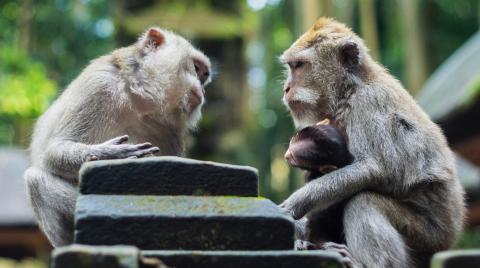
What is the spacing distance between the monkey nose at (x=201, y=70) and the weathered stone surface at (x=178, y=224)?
3389mm

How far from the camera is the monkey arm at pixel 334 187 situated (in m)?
6.15

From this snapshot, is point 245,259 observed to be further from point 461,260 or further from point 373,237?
point 373,237

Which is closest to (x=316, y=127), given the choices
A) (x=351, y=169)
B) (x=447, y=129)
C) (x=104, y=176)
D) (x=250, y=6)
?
(x=351, y=169)

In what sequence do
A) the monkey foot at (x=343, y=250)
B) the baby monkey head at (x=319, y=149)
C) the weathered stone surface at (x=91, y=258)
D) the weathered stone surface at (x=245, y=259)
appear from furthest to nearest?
the baby monkey head at (x=319, y=149) < the monkey foot at (x=343, y=250) < the weathered stone surface at (x=245, y=259) < the weathered stone surface at (x=91, y=258)

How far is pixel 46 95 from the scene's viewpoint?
20.3 m

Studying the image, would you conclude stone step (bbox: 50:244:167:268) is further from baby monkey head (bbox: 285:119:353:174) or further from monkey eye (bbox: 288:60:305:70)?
monkey eye (bbox: 288:60:305:70)

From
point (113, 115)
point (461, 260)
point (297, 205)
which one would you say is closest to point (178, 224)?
point (461, 260)

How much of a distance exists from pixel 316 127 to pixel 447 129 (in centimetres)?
1087

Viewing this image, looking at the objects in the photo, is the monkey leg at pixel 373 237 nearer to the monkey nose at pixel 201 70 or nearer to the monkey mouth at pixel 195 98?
the monkey mouth at pixel 195 98

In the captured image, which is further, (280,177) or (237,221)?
(280,177)

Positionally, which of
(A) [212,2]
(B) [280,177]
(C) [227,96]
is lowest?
(B) [280,177]

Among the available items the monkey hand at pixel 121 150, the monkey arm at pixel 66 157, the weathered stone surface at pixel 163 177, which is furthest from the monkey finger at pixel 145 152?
the weathered stone surface at pixel 163 177

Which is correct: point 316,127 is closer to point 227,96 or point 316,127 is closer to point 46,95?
point 46,95

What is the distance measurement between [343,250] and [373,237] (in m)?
0.23
